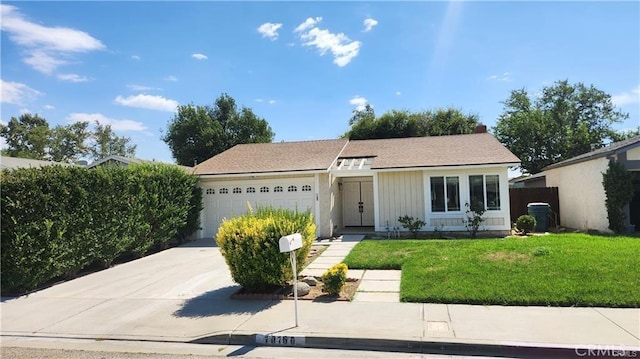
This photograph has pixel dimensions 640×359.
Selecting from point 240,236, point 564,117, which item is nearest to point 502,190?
point 240,236

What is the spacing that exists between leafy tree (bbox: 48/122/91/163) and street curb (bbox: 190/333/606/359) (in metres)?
49.4

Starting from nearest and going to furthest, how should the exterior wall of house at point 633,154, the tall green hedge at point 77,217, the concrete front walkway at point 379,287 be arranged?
the concrete front walkway at point 379,287
the tall green hedge at point 77,217
the exterior wall of house at point 633,154

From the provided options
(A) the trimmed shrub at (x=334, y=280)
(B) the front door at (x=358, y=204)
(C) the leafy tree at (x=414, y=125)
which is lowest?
(A) the trimmed shrub at (x=334, y=280)

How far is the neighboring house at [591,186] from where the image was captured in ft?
45.7

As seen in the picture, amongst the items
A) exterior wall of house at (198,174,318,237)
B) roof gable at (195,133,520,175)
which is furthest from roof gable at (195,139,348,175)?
exterior wall of house at (198,174,318,237)

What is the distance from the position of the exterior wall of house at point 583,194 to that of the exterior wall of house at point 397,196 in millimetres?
6329

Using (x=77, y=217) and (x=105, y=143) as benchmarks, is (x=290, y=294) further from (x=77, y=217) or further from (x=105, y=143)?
(x=105, y=143)

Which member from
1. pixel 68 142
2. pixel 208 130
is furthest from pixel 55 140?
pixel 208 130

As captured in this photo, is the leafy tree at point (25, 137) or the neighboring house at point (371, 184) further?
the leafy tree at point (25, 137)

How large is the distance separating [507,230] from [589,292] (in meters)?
8.00

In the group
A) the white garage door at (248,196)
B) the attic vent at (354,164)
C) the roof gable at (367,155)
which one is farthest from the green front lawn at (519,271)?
the attic vent at (354,164)

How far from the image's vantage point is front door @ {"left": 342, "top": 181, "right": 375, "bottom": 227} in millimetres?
18031

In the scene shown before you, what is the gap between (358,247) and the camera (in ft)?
40.2

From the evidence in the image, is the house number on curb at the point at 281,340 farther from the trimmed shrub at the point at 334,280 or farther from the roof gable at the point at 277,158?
the roof gable at the point at 277,158
